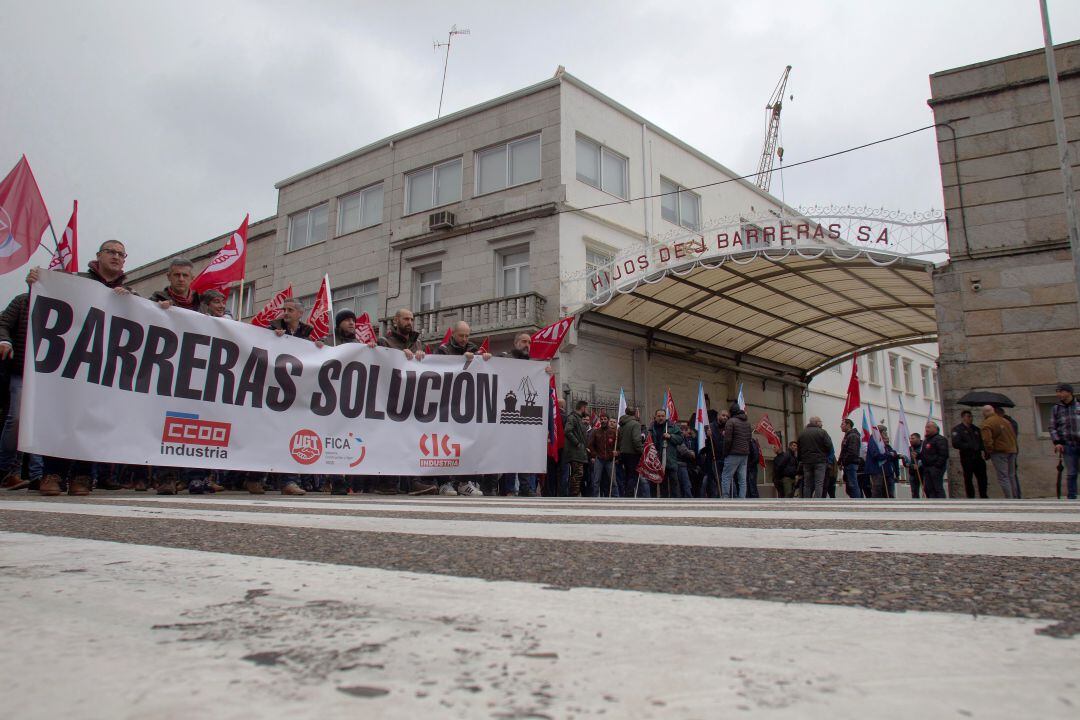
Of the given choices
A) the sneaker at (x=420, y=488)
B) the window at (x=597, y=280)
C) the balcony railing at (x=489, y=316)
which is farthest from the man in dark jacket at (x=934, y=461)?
the sneaker at (x=420, y=488)

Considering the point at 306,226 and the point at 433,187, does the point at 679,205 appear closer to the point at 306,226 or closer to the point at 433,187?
the point at 433,187

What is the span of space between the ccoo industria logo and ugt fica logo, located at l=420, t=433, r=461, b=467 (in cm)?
228

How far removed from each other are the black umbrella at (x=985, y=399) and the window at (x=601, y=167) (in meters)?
11.5

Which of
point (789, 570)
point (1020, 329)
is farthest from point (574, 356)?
point (789, 570)

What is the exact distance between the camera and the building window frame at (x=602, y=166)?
20.1 meters

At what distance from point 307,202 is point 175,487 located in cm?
2158

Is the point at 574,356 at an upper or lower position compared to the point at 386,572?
upper

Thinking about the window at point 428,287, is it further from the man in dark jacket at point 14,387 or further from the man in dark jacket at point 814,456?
the man in dark jacket at point 14,387

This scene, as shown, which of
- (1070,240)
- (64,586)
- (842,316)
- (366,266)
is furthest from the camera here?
(366,266)

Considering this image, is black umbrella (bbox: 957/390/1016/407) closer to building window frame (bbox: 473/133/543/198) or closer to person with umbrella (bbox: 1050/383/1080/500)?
person with umbrella (bbox: 1050/383/1080/500)

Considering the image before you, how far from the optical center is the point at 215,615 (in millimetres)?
1162

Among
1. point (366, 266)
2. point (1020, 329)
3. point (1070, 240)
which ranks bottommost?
point (1020, 329)

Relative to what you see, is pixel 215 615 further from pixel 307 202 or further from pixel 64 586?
pixel 307 202

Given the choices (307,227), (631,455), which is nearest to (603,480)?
(631,455)
